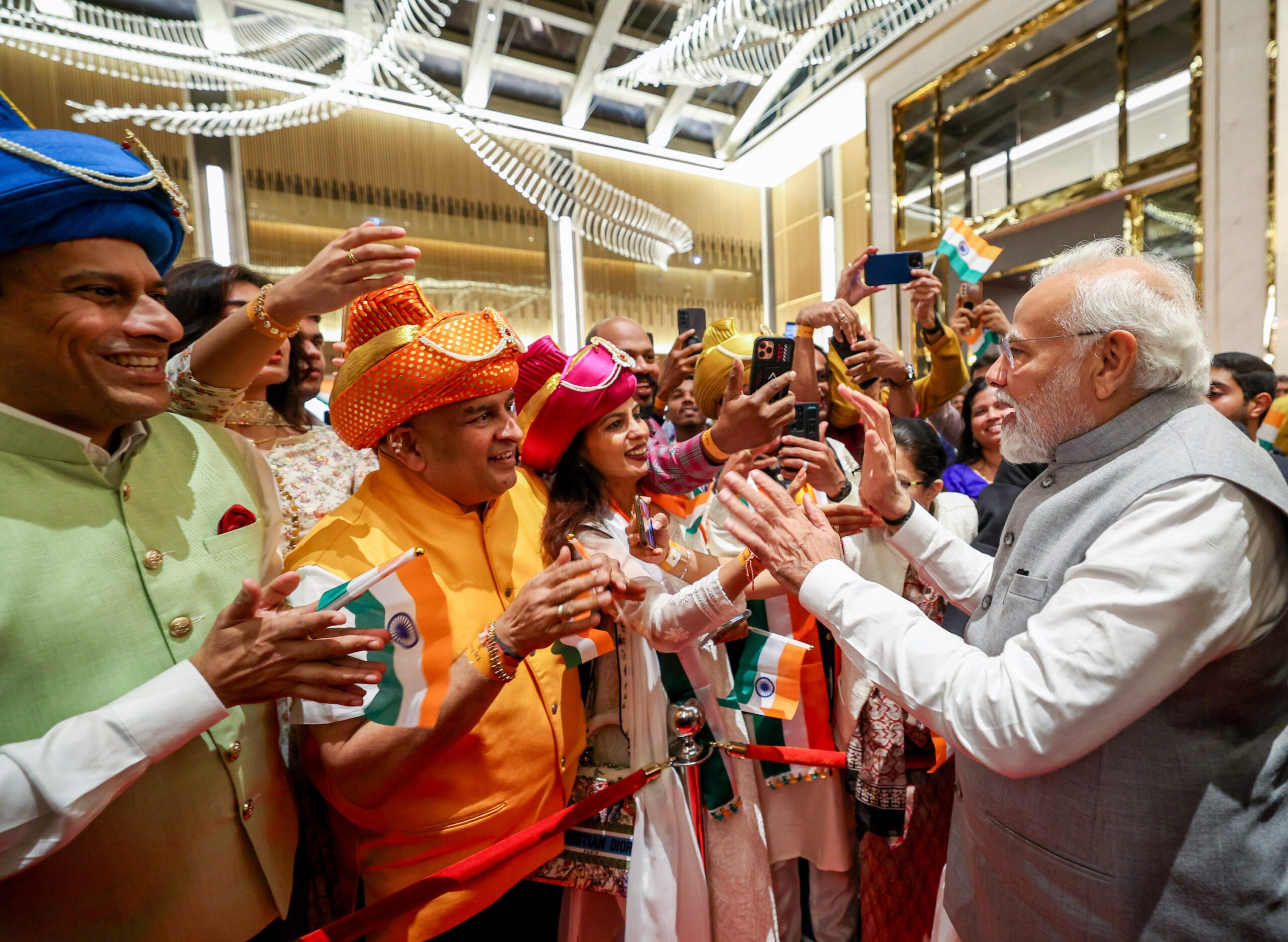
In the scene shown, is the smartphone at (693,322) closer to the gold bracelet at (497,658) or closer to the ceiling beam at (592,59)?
the gold bracelet at (497,658)

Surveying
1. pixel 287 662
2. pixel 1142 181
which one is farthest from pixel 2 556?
pixel 1142 181

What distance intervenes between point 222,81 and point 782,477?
7704 millimetres

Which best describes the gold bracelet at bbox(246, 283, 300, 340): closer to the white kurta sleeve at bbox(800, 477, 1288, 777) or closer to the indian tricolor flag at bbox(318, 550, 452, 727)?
the indian tricolor flag at bbox(318, 550, 452, 727)

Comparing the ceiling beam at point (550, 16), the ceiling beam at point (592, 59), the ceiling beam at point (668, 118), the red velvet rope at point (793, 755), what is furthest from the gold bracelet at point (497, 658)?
the ceiling beam at point (668, 118)

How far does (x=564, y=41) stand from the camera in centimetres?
766

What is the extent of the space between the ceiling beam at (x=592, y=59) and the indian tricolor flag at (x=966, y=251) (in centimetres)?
378

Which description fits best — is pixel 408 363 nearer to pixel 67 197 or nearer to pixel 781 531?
pixel 67 197

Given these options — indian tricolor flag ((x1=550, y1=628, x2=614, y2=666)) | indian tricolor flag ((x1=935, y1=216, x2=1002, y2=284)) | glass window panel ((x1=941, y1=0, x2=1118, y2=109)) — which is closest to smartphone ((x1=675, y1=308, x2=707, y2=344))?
indian tricolor flag ((x1=935, y1=216, x2=1002, y2=284))

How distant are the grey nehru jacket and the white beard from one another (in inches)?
2.8

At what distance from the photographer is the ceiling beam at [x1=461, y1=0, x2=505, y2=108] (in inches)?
243

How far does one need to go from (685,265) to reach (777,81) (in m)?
2.89

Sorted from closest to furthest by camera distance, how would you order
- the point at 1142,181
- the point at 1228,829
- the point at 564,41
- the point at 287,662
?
the point at 287,662, the point at 1228,829, the point at 1142,181, the point at 564,41

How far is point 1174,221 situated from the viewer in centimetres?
A: 528

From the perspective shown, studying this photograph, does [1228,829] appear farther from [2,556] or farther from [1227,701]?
[2,556]
